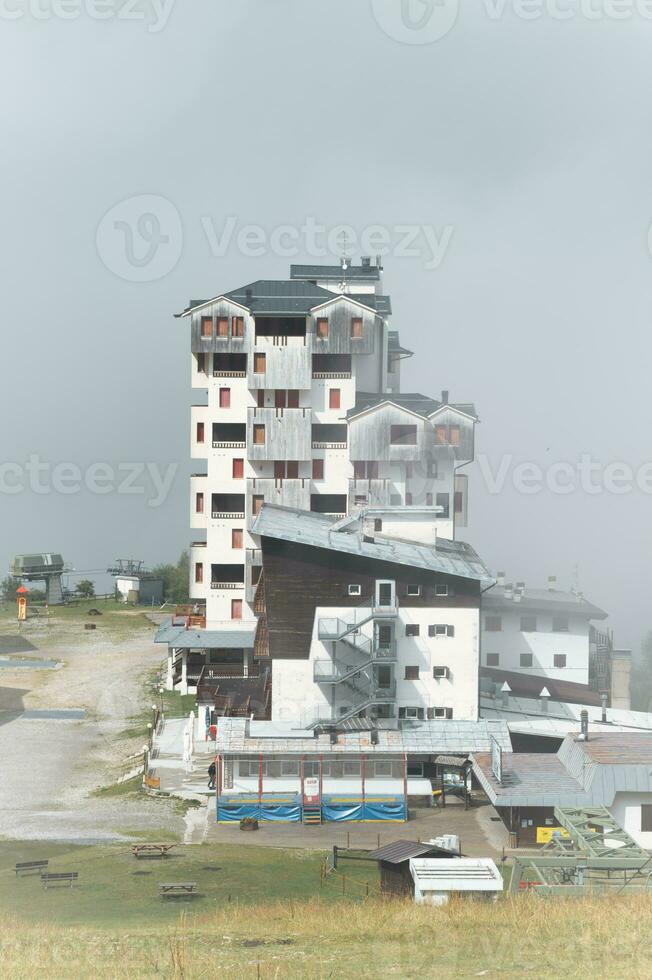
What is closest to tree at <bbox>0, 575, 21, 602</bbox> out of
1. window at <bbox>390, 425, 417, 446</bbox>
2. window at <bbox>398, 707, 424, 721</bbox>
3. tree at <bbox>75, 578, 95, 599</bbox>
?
tree at <bbox>75, 578, 95, 599</bbox>

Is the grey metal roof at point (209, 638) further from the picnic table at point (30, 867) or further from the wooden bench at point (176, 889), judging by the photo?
the wooden bench at point (176, 889)

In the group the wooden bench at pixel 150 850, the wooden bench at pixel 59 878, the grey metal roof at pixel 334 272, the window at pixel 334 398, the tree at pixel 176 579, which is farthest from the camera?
the tree at pixel 176 579

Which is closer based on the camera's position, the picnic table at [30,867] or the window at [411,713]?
the picnic table at [30,867]

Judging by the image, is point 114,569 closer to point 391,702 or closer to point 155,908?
point 391,702

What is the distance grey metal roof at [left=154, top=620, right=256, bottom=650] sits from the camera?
77125mm

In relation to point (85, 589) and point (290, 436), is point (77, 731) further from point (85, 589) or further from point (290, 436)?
point (85, 589)

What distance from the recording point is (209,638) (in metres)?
78.2

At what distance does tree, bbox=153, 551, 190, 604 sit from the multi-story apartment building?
48.4 meters

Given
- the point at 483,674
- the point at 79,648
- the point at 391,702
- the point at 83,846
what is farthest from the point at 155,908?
the point at 79,648

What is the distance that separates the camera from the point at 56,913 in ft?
113

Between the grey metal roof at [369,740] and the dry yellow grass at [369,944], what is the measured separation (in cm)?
2004

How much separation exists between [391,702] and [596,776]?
12.7m

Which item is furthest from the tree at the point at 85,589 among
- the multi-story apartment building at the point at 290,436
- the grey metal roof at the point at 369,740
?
the grey metal roof at the point at 369,740

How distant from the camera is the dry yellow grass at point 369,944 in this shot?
24891 mm
